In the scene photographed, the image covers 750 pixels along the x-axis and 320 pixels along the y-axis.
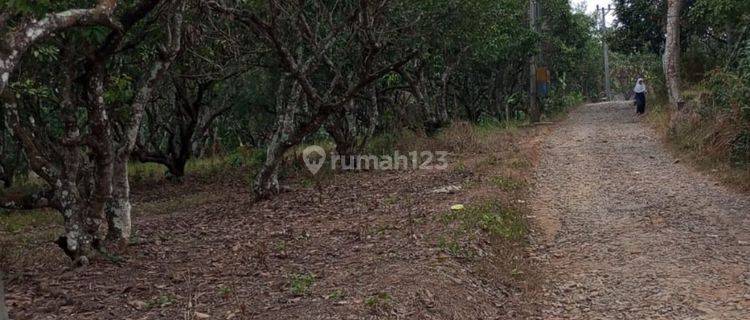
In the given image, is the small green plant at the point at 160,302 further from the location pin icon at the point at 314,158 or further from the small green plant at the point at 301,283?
the location pin icon at the point at 314,158

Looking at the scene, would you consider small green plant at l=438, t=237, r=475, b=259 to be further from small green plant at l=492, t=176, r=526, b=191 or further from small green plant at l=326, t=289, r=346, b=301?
small green plant at l=492, t=176, r=526, b=191

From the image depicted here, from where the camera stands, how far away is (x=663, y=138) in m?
14.1

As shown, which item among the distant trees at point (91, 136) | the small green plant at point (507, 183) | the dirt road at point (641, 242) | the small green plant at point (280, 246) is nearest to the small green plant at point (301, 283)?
the small green plant at point (280, 246)

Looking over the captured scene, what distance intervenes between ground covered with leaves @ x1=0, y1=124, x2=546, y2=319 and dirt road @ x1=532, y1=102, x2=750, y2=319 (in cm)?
39

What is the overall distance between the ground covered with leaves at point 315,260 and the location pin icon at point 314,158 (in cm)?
258

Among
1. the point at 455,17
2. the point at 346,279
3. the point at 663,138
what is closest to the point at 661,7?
the point at 663,138

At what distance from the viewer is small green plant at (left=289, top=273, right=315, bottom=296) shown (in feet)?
16.8

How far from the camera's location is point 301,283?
5328 millimetres

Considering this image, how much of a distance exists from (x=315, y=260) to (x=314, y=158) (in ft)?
29.2

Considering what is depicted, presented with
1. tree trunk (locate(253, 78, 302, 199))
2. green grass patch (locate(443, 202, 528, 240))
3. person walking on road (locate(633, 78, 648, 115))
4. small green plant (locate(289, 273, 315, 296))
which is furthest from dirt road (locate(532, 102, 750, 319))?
person walking on road (locate(633, 78, 648, 115))

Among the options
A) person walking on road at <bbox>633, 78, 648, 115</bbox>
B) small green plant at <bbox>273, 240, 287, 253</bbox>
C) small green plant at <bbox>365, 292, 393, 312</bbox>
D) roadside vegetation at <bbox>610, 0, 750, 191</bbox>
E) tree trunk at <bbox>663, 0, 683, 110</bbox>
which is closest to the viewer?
small green plant at <bbox>365, 292, 393, 312</bbox>

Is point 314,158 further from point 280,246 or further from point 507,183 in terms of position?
point 280,246

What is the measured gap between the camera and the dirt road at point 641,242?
5.26 m

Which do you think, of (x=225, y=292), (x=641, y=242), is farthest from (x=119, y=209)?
(x=641, y=242)
